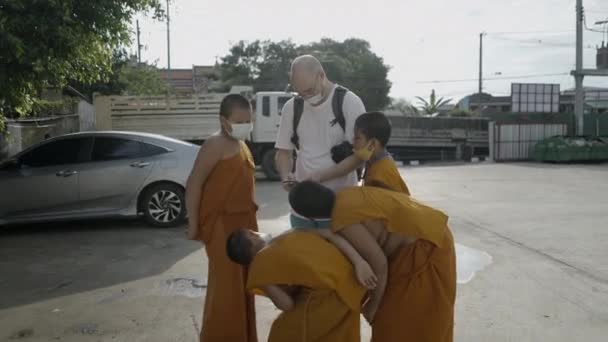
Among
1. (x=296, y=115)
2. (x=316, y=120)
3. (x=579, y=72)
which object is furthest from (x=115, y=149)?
(x=579, y=72)

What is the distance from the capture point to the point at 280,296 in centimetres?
256

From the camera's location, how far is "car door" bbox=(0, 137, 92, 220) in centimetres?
748

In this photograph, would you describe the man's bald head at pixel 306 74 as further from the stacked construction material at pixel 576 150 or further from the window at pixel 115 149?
the stacked construction material at pixel 576 150

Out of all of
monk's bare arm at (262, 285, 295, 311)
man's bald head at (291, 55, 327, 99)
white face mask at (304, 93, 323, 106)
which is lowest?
monk's bare arm at (262, 285, 295, 311)

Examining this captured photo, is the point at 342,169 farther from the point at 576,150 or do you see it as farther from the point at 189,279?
the point at 576,150

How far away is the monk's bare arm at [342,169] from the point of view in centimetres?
327

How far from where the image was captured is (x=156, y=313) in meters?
4.44

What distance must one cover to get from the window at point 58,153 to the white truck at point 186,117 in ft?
23.7

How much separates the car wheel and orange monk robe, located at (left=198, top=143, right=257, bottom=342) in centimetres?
452

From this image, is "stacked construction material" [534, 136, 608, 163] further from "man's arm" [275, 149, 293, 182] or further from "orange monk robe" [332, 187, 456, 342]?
"orange monk robe" [332, 187, 456, 342]

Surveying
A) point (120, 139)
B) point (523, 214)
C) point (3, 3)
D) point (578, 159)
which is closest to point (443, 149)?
point (578, 159)

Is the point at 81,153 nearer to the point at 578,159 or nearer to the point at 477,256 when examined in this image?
the point at 477,256

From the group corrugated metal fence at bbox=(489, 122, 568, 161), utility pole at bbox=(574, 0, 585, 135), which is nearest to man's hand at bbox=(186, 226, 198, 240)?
corrugated metal fence at bbox=(489, 122, 568, 161)

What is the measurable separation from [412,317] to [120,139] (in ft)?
20.8
